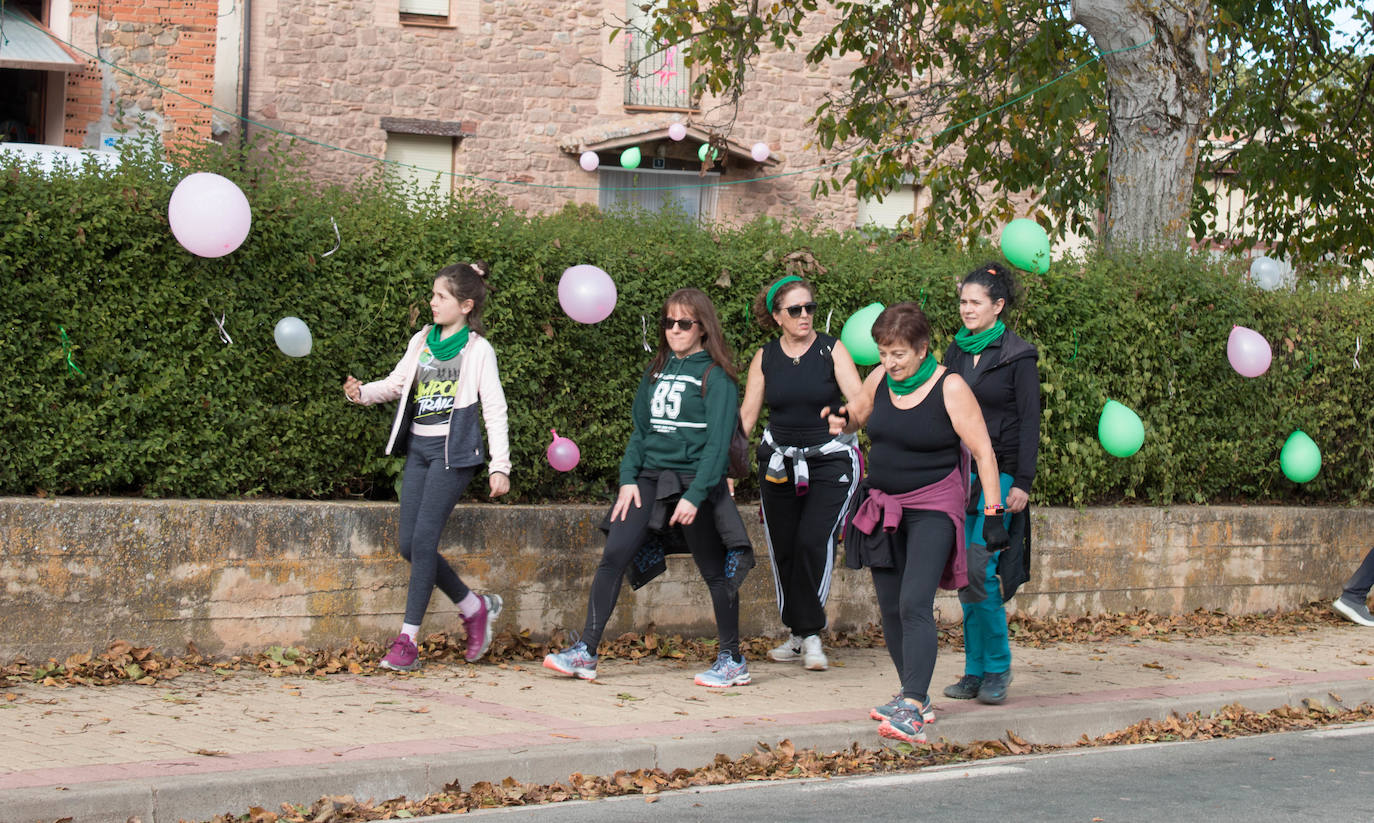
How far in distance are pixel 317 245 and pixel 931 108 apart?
8.94m

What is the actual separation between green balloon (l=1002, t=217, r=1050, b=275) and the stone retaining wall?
1643 mm

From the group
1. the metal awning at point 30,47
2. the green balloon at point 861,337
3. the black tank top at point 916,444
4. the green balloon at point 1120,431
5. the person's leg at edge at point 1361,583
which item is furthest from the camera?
the metal awning at point 30,47

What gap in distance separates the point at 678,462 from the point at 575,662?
113 centimetres

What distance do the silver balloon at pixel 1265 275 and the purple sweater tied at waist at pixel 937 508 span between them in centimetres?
585

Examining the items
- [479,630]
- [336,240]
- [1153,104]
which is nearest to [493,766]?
[479,630]

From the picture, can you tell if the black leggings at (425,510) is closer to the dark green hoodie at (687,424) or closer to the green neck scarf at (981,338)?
the dark green hoodie at (687,424)

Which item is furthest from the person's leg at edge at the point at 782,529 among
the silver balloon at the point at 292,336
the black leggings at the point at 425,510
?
the silver balloon at the point at 292,336

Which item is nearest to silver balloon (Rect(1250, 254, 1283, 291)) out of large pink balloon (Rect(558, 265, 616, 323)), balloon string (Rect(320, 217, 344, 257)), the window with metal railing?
large pink balloon (Rect(558, 265, 616, 323))

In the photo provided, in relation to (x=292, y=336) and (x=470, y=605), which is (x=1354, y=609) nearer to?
(x=470, y=605)

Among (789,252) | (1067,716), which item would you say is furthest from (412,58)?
(1067,716)

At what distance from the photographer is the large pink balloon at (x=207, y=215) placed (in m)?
7.18

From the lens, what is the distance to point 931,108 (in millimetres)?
15258

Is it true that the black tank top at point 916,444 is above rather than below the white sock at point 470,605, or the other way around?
above

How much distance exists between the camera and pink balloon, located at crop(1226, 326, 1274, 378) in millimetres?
10406
